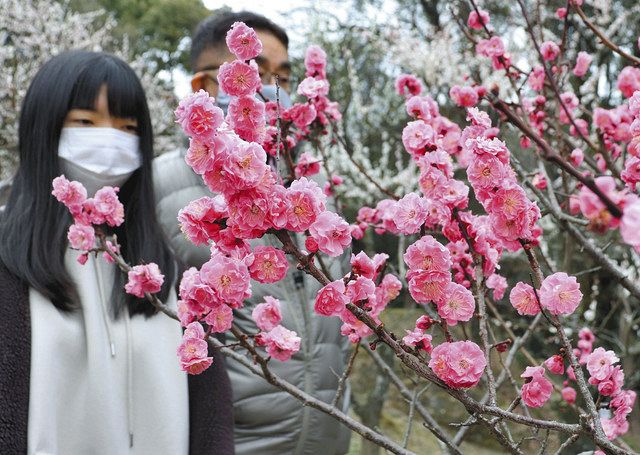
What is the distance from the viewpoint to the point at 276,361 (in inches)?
74.1

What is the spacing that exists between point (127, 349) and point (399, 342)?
98 centimetres

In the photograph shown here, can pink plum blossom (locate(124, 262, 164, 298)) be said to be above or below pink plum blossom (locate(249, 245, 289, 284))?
below

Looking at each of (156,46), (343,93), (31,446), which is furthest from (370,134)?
(31,446)

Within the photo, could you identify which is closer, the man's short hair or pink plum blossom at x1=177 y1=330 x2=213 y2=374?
pink plum blossom at x1=177 y1=330 x2=213 y2=374

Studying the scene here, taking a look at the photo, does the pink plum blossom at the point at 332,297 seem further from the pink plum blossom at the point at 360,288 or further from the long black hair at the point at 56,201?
the long black hair at the point at 56,201

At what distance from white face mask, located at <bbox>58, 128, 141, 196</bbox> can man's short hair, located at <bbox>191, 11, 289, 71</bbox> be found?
0.57 m

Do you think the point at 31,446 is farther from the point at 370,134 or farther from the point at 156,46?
the point at 156,46

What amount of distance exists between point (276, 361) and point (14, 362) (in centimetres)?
73

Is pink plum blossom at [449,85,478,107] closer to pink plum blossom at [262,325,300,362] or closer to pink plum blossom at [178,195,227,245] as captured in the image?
pink plum blossom at [262,325,300,362]

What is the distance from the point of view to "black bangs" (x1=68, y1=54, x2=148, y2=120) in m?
1.70

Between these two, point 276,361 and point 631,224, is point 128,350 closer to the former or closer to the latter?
point 276,361

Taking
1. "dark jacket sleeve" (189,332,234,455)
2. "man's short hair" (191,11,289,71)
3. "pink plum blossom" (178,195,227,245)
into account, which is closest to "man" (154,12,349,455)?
"man's short hair" (191,11,289,71)

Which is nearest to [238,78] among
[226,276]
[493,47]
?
[226,276]

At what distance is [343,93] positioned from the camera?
378 inches
